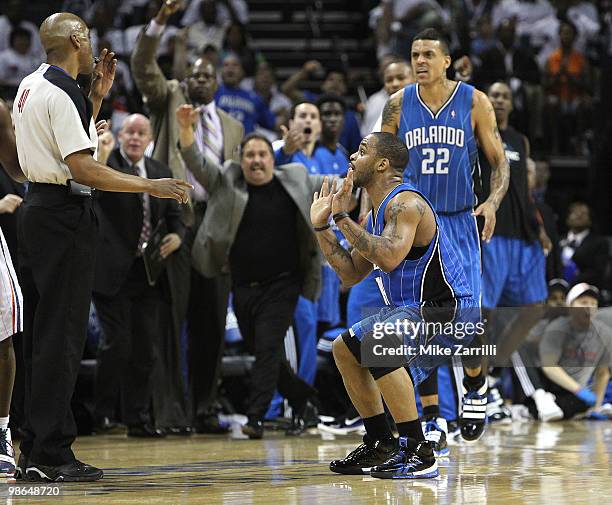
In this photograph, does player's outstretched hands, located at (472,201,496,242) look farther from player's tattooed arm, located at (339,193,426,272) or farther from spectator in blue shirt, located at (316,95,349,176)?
spectator in blue shirt, located at (316,95,349,176)

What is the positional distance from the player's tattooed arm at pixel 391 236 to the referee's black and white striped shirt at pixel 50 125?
1324 millimetres

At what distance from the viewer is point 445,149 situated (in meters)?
6.94

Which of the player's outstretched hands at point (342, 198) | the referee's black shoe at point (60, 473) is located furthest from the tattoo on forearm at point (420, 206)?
the referee's black shoe at point (60, 473)

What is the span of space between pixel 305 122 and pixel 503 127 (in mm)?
1560

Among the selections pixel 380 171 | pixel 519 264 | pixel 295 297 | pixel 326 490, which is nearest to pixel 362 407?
pixel 326 490

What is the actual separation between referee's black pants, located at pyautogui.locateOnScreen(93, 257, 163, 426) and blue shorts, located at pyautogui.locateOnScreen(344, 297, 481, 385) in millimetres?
2880

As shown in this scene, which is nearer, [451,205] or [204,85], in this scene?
[451,205]

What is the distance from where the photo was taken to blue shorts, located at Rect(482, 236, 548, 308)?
8.61 meters

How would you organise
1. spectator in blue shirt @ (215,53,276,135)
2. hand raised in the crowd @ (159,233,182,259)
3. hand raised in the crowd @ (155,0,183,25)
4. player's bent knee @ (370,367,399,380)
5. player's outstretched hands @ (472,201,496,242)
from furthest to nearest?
spectator in blue shirt @ (215,53,276,135)
hand raised in the crowd @ (159,233,182,259)
hand raised in the crowd @ (155,0,183,25)
player's outstretched hands @ (472,201,496,242)
player's bent knee @ (370,367,399,380)

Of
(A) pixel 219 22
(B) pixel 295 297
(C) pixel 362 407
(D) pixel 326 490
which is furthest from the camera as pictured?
(A) pixel 219 22

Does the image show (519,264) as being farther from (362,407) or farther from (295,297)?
(362,407)

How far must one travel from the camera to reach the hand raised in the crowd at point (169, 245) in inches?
326

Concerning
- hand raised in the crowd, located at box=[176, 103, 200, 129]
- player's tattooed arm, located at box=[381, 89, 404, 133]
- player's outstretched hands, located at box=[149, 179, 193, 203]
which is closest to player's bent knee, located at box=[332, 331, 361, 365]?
player's outstretched hands, located at box=[149, 179, 193, 203]

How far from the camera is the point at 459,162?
273 inches
